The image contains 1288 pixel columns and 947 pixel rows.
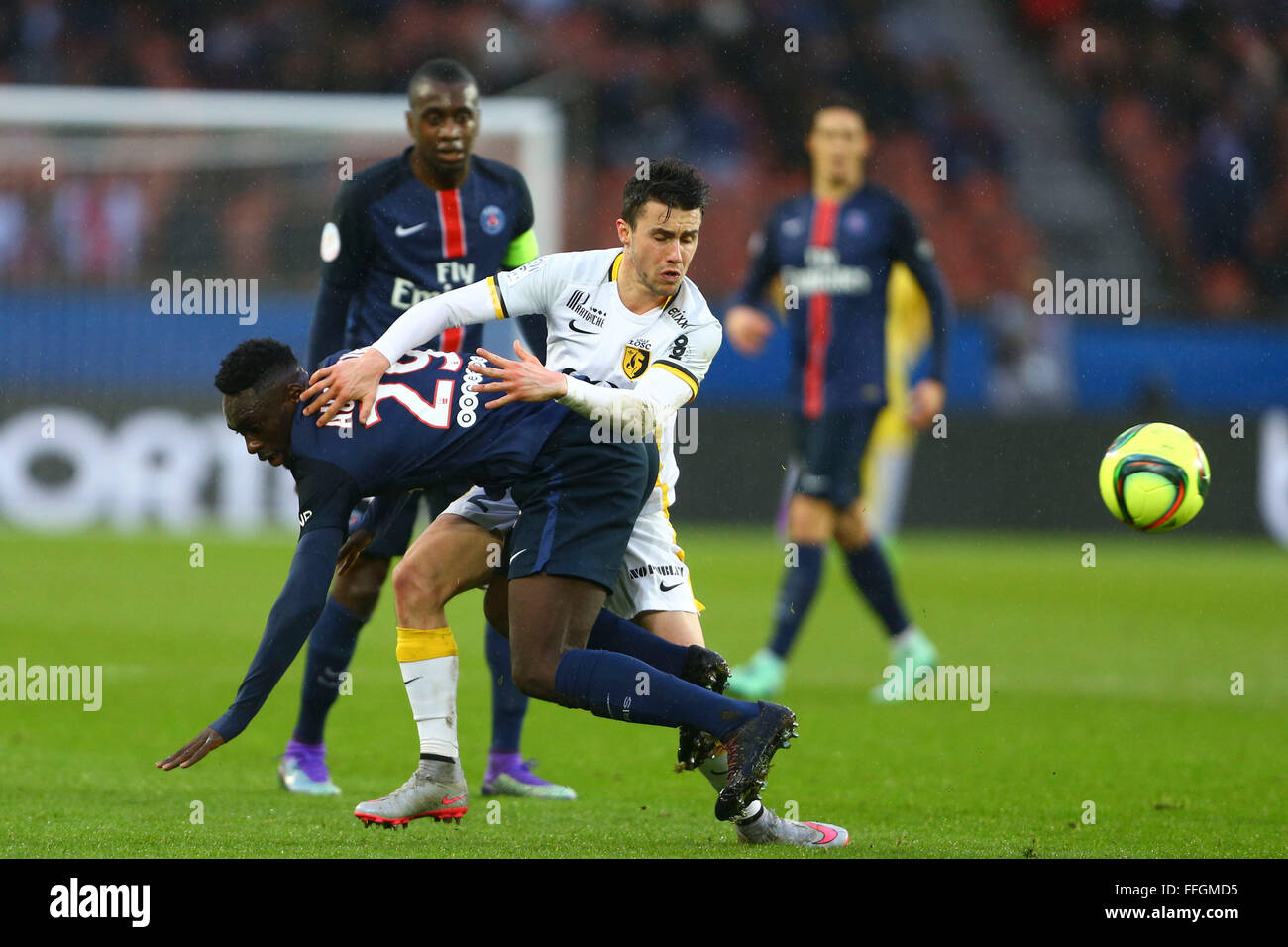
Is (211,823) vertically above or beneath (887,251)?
beneath

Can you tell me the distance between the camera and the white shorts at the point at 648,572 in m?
5.11

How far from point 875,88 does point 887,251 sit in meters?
11.7

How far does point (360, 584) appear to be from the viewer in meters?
5.84

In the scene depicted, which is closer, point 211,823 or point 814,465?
point 211,823

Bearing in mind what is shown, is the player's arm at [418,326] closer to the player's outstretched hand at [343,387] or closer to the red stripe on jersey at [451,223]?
the player's outstretched hand at [343,387]

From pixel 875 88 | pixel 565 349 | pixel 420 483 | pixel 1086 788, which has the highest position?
pixel 875 88

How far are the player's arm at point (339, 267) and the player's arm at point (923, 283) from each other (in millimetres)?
3260

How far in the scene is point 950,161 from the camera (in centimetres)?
1958

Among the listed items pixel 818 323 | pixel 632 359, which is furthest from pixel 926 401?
pixel 632 359

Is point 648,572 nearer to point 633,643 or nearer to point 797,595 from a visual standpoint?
point 633,643

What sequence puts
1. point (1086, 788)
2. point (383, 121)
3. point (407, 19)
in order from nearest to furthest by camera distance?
1. point (1086, 788)
2. point (383, 121)
3. point (407, 19)
